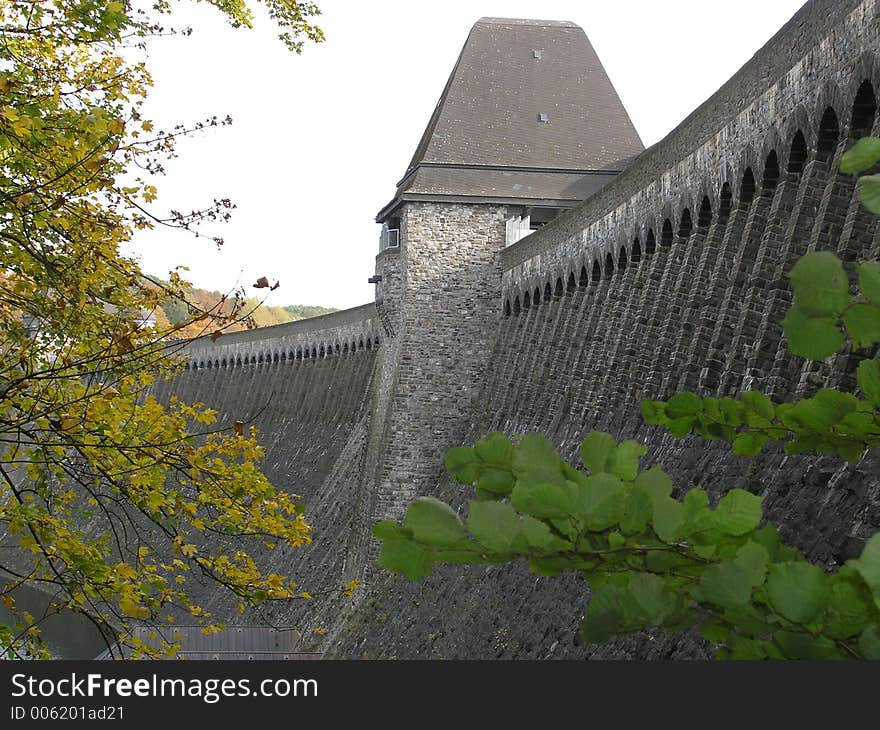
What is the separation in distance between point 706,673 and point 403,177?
105 feet

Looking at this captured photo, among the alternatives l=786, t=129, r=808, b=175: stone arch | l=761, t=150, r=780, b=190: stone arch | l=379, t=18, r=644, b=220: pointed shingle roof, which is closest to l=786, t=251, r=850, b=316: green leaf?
l=786, t=129, r=808, b=175: stone arch

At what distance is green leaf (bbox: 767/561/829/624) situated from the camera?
2.91m

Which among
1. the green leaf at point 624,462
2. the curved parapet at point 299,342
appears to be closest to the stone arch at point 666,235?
the green leaf at point 624,462

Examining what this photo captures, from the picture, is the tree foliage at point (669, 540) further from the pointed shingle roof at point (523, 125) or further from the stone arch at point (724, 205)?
the pointed shingle roof at point (523, 125)

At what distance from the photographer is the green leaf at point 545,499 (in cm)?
308

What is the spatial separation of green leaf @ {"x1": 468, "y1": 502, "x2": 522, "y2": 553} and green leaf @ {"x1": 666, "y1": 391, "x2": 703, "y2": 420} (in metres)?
1.12

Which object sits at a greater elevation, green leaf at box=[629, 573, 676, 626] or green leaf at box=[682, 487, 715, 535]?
green leaf at box=[682, 487, 715, 535]

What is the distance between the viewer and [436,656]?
22547mm

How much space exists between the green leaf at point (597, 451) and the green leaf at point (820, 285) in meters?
0.62

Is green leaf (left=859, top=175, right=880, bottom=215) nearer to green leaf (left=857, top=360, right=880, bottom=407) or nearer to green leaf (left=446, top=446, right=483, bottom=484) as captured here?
green leaf (left=857, top=360, right=880, bottom=407)

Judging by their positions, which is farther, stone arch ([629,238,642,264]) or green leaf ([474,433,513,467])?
stone arch ([629,238,642,264])

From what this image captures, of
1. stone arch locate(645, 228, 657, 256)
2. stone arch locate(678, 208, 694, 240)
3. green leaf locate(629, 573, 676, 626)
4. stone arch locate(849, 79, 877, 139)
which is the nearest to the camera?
green leaf locate(629, 573, 676, 626)

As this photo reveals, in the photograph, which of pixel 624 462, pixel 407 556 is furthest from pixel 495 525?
pixel 624 462

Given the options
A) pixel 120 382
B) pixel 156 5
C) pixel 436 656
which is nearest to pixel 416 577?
pixel 120 382
